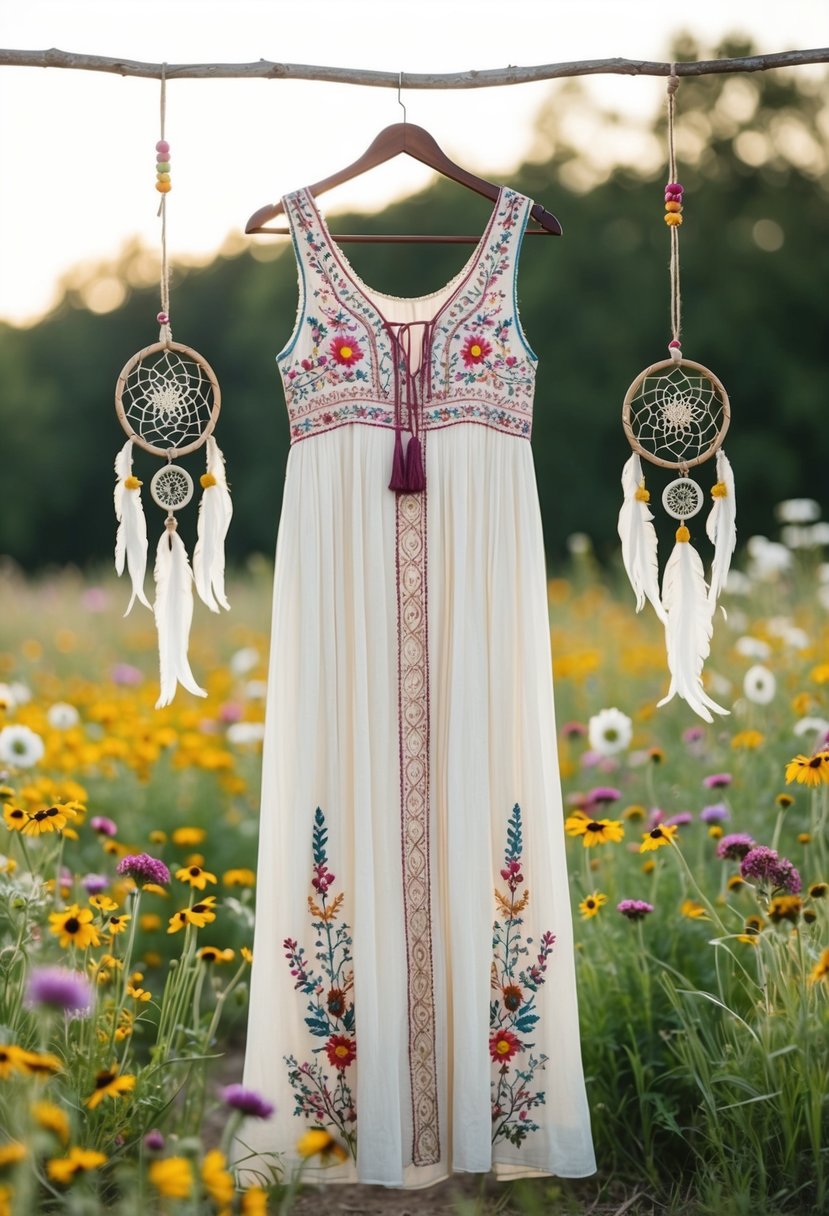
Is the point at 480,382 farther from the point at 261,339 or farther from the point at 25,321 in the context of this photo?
the point at 25,321

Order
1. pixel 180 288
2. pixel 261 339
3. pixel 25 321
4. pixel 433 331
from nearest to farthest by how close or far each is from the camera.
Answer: pixel 433 331 < pixel 261 339 < pixel 180 288 < pixel 25 321

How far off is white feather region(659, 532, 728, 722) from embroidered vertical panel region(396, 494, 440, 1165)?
528mm

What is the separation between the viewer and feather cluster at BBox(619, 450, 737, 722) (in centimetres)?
260

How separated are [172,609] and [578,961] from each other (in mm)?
1358

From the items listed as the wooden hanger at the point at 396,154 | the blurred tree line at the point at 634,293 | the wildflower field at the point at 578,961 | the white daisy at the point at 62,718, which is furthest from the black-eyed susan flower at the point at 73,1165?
the blurred tree line at the point at 634,293

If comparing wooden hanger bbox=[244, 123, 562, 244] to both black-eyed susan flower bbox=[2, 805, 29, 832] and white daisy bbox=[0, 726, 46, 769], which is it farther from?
white daisy bbox=[0, 726, 46, 769]

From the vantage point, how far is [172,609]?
2.56 m

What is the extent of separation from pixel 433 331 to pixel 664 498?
60cm

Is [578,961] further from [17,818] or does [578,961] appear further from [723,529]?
[17,818]

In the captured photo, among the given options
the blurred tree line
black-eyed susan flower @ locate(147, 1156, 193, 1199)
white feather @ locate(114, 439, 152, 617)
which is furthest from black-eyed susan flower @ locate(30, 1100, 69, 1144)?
the blurred tree line

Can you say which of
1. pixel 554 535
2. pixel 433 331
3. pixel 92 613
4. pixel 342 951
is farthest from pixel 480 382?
pixel 554 535

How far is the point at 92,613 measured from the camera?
8.05m

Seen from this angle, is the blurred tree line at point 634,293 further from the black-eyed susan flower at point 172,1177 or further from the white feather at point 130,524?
the black-eyed susan flower at point 172,1177

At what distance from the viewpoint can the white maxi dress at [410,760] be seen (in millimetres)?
2475
